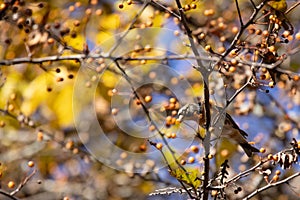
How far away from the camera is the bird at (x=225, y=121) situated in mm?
2809

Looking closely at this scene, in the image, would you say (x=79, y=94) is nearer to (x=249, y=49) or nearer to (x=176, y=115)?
(x=176, y=115)

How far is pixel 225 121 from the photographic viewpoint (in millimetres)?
2840

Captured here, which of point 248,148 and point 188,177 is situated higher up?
point 248,148

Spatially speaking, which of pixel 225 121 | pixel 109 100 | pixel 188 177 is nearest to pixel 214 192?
pixel 188 177

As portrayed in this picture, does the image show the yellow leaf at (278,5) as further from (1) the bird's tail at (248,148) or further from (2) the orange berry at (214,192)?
(2) the orange berry at (214,192)

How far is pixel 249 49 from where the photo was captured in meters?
2.81

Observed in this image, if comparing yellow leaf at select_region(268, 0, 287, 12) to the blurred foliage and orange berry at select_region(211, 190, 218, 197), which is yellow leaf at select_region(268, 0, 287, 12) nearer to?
orange berry at select_region(211, 190, 218, 197)

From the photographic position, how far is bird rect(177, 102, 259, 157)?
2.81m

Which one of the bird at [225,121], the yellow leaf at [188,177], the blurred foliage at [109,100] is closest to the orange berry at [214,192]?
the yellow leaf at [188,177]

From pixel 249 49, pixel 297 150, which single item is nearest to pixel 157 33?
pixel 249 49

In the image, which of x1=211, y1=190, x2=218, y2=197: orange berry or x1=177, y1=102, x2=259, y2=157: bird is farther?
x1=177, y1=102, x2=259, y2=157: bird

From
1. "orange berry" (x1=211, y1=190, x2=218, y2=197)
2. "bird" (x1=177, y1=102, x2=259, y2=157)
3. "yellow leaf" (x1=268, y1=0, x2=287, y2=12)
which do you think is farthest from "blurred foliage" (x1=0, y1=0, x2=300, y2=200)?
"yellow leaf" (x1=268, y1=0, x2=287, y2=12)

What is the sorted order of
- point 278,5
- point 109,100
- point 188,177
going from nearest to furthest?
point 188,177
point 278,5
point 109,100

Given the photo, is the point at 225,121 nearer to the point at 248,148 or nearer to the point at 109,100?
the point at 248,148
